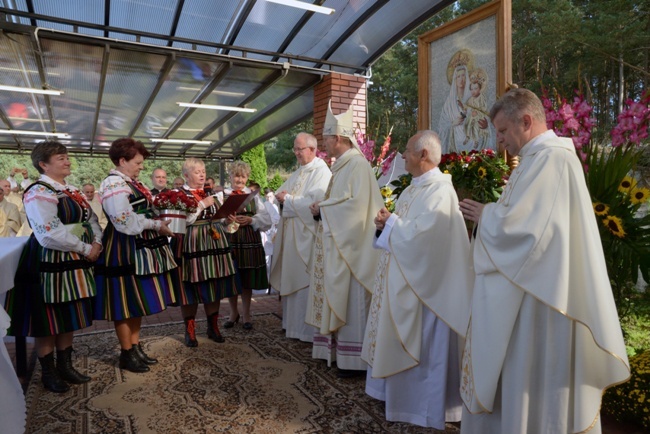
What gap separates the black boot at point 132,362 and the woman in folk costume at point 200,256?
63 cm

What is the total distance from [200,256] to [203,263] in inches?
2.9

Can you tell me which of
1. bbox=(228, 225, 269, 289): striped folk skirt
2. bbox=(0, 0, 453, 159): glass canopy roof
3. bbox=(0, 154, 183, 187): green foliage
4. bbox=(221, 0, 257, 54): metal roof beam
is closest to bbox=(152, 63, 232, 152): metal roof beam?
bbox=(0, 0, 453, 159): glass canopy roof

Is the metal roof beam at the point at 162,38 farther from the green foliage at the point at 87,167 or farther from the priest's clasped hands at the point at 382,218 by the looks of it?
the green foliage at the point at 87,167

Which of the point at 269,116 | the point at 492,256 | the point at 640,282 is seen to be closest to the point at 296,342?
the point at 492,256

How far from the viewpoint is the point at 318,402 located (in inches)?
134

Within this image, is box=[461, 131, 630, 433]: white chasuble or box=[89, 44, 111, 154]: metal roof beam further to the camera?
box=[89, 44, 111, 154]: metal roof beam

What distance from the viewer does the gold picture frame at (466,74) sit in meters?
4.04

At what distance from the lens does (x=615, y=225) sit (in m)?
2.82

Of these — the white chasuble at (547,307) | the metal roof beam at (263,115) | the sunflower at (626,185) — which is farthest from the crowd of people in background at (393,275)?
the metal roof beam at (263,115)

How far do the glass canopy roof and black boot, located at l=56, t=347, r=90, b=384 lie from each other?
4111mm

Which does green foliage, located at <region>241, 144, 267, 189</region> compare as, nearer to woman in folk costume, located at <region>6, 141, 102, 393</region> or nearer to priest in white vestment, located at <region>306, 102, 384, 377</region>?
priest in white vestment, located at <region>306, 102, 384, 377</region>

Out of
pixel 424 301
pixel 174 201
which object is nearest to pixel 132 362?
pixel 174 201

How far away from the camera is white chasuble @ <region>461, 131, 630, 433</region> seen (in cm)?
204

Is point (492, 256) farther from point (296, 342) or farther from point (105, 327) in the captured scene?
point (105, 327)
